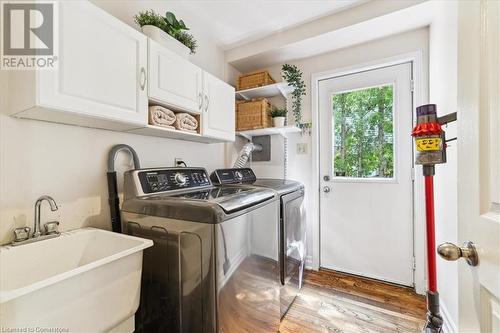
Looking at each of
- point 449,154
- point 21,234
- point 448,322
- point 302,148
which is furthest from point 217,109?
point 448,322

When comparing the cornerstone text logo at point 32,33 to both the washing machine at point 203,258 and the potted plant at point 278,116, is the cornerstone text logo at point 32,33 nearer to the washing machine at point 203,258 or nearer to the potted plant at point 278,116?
the washing machine at point 203,258

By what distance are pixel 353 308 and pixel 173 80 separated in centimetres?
214

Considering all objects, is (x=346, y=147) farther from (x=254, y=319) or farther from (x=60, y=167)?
(x=60, y=167)

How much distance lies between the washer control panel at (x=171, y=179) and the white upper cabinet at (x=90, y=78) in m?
0.32

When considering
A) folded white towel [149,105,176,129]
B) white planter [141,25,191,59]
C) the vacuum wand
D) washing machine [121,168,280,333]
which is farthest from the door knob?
white planter [141,25,191,59]

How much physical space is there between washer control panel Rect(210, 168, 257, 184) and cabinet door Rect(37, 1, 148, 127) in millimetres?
832

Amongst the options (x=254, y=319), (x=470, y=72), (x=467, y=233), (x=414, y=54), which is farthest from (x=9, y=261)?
(x=414, y=54)

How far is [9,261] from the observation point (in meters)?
0.90

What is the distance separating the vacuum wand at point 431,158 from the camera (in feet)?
2.77

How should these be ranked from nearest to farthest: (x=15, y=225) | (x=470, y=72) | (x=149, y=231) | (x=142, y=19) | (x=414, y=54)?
(x=470, y=72)
(x=15, y=225)
(x=149, y=231)
(x=142, y=19)
(x=414, y=54)

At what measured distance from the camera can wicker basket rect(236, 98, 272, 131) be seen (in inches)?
92.5

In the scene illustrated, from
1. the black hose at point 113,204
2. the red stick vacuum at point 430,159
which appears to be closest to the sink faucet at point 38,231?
the black hose at point 113,204

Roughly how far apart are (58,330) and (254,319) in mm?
875

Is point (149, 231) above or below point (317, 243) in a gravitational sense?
above
